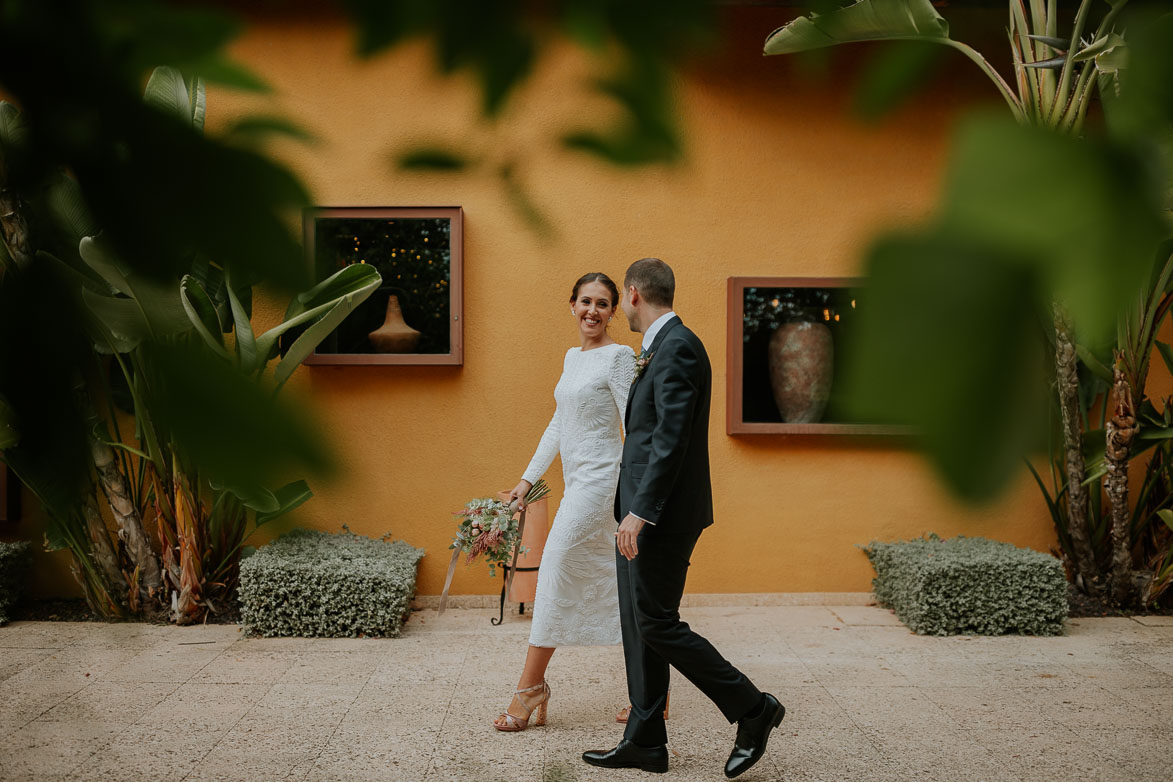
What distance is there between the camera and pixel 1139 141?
320mm

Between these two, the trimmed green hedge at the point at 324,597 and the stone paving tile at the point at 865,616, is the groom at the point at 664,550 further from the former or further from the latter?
the stone paving tile at the point at 865,616

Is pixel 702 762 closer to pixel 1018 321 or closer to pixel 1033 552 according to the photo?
pixel 1033 552

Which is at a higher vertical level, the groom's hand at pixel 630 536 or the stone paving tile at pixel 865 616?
the groom's hand at pixel 630 536

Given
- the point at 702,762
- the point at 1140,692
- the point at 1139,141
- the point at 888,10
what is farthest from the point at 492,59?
the point at 1140,692

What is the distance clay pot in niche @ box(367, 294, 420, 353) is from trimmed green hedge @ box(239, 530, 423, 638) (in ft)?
4.15

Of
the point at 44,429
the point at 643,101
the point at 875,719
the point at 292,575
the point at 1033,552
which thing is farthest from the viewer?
the point at 1033,552

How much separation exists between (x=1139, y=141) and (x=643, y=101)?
285mm

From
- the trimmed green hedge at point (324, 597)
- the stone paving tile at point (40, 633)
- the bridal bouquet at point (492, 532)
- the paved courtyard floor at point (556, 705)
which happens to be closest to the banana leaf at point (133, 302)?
Answer: the paved courtyard floor at point (556, 705)

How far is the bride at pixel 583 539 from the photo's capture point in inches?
139

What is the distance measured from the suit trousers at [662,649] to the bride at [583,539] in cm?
38

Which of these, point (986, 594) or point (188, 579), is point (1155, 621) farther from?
point (188, 579)

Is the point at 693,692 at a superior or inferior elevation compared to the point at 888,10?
inferior

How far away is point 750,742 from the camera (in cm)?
311

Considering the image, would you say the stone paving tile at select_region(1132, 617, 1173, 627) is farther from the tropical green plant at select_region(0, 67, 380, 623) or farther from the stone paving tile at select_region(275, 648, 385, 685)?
the tropical green plant at select_region(0, 67, 380, 623)
